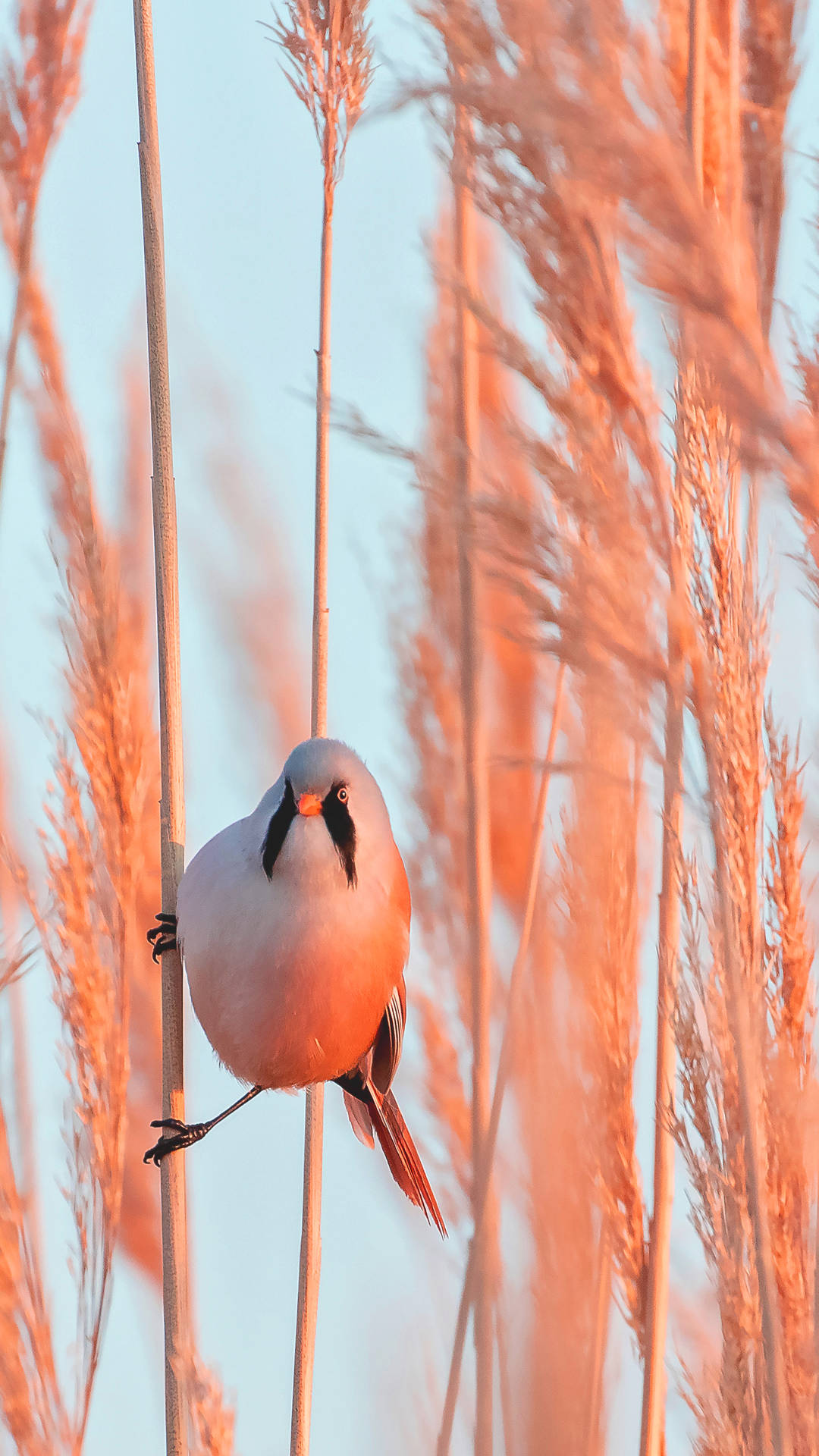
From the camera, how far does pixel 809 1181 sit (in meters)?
1.13

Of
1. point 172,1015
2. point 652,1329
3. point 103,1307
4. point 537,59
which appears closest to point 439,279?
point 537,59

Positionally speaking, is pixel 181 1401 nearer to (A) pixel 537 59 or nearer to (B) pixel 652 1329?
(B) pixel 652 1329

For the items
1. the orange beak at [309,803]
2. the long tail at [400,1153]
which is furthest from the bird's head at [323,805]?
the long tail at [400,1153]

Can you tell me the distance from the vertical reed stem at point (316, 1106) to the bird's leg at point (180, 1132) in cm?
10

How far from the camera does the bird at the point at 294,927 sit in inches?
54.1

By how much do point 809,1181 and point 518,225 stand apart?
770mm

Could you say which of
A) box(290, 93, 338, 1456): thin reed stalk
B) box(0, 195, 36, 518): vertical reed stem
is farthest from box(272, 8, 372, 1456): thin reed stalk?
box(0, 195, 36, 518): vertical reed stem

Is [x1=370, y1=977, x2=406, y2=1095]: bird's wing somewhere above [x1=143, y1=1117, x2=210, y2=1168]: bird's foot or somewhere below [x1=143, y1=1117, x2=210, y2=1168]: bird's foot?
above

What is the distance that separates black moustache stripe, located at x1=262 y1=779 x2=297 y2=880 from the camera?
4.56 ft

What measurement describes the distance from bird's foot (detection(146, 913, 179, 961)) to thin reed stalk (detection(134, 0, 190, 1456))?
0.66 feet

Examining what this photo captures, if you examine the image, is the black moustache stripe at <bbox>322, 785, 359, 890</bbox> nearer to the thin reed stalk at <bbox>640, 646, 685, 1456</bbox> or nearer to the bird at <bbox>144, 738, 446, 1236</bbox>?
the bird at <bbox>144, 738, 446, 1236</bbox>

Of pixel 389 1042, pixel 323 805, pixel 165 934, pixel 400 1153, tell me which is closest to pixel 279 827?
pixel 323 805

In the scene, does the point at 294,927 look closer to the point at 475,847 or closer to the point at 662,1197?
the point at 475,847

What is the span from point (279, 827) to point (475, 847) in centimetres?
31
